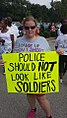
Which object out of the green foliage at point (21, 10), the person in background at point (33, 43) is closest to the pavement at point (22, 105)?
the person in background at point (33, 43)

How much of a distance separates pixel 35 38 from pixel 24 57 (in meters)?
0.31

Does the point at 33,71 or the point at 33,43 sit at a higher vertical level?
the point at 33,43

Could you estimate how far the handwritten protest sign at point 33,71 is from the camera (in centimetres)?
475

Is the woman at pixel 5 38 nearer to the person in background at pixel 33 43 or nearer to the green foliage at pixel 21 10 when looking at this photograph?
the person in background at pixel 33 43

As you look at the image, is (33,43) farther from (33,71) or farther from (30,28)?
(33,71)

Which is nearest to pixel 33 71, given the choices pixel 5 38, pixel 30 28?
pixel 30 28

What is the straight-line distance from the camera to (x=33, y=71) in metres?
4.80

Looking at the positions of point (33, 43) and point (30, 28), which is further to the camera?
point (33, 43)

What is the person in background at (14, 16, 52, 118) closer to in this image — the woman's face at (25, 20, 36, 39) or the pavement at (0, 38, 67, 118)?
the woman's face at (25, 20, 36, 39)

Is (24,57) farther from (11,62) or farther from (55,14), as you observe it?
(55,14)

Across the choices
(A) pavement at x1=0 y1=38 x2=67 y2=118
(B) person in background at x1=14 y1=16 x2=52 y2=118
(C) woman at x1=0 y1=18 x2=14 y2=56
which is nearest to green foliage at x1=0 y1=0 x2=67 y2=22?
(C) woman at x1=0 y1=18 x2=14 y2=56

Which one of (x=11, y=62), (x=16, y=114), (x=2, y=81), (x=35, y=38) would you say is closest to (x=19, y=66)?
(x=11, y=62)

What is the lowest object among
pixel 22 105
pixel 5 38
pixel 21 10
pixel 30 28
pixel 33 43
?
pixel 21 10

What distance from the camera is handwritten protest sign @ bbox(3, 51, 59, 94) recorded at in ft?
15.6
